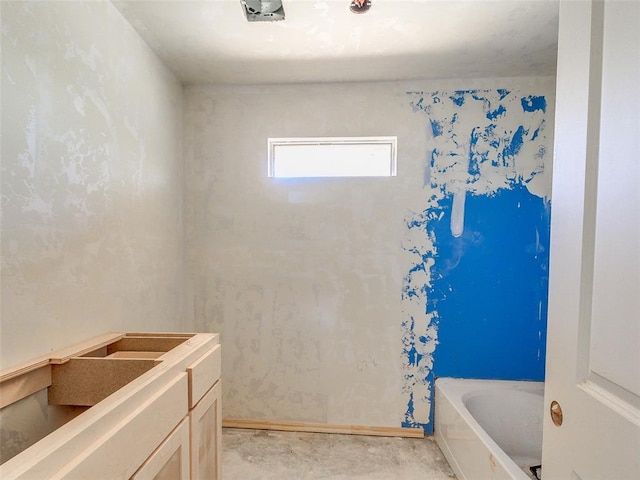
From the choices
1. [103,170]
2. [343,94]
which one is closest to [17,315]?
[103,170]

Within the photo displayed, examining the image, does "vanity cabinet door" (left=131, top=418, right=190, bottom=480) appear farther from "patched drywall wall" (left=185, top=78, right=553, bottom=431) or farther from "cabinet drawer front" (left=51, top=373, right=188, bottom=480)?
"patched drywall wall" (left=185, top=78, right=553, bottom=431)

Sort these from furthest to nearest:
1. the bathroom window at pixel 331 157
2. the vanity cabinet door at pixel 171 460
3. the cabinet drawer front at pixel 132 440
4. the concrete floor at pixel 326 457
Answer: the bathroom window at pixel 331 157 → the concrete floor at pixel 326 457 → the vanity cabinet door at pixel 171 460 → the cabinet drawer front at pixel 132 440

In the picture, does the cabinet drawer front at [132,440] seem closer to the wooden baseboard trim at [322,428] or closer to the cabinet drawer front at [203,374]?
the cabinet drawer front at [203,374]

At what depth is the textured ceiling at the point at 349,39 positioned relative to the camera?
1561mm

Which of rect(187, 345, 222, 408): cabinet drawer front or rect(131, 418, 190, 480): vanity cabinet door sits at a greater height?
rect(187, 345, 222, 408): cabinet drawer front

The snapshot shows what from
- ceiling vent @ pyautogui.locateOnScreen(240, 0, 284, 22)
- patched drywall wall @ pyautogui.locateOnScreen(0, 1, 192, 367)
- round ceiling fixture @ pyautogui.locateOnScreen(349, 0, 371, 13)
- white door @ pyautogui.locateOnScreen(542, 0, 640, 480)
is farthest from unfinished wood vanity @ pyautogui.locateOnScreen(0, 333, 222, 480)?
round ceiling fixture @ pyautogui.locateOnScreen(349, 0, 371, 13)

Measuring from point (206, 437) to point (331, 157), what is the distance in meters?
1.81

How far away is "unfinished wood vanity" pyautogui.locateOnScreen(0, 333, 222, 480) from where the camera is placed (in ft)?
2.25

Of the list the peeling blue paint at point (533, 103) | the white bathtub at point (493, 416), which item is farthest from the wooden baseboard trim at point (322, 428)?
the peeling blue paint at point (533, 103)

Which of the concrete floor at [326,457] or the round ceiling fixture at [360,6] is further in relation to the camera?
the concrete floor at [326,457]

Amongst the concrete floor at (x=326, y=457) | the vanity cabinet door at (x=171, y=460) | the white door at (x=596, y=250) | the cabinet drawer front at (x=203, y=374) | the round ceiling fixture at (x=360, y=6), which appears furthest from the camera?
the concrete floor at (x=326, y=457)

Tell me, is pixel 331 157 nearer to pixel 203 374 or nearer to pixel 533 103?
pixel 533 103

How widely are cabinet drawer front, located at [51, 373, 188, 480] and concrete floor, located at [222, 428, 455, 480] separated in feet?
3.58

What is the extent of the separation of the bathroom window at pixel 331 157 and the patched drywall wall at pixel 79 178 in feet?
2.50
